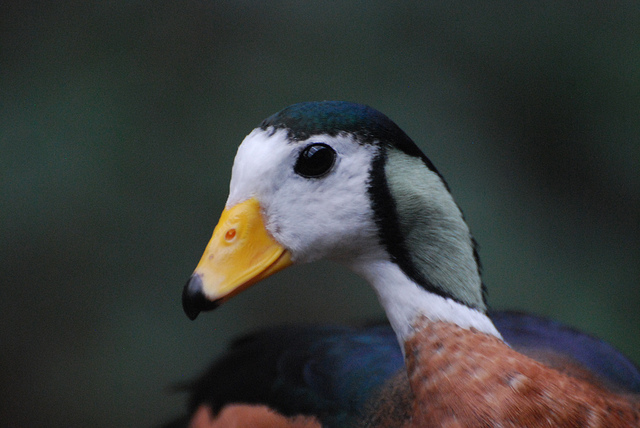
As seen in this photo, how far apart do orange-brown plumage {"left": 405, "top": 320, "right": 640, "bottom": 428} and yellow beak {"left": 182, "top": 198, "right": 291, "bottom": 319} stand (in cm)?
25

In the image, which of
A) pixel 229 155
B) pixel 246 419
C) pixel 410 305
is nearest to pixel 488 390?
pixel 410 305

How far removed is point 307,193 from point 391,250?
0.16 metres

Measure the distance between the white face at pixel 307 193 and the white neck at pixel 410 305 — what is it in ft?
0.23

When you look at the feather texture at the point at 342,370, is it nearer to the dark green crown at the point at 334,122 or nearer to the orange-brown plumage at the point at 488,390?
the orange-brown plumage at the point at 488,390

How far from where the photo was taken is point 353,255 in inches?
33.6

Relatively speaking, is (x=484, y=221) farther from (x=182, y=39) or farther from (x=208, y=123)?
(x=182, y=39)

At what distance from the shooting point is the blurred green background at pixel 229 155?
1901 mm

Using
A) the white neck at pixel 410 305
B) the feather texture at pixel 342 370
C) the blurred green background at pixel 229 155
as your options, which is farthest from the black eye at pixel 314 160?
the blurred green background at pixel 229 155

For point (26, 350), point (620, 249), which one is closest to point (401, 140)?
point (620, 249)

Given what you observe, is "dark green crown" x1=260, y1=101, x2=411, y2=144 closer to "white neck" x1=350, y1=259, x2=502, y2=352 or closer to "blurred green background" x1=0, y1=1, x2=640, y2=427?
"white neck" x1=350, y1=259, x2=502, y2=352

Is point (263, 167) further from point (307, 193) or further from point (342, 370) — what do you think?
point (342, 370)

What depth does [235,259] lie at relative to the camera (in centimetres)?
80

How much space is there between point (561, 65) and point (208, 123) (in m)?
1.29

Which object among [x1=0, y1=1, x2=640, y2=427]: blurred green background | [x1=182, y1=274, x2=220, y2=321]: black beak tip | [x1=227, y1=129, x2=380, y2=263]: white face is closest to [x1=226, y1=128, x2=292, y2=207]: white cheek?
[x1=227, y1=129, x2=380, y2=263]: white face
